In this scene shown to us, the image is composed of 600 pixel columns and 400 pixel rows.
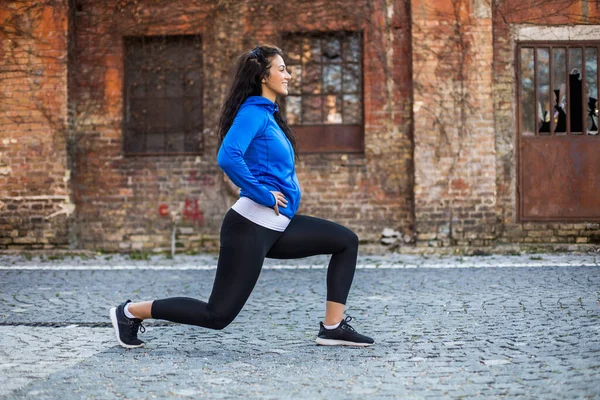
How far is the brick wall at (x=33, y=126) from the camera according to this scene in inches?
474

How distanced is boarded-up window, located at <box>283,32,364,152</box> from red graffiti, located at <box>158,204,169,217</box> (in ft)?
7.17

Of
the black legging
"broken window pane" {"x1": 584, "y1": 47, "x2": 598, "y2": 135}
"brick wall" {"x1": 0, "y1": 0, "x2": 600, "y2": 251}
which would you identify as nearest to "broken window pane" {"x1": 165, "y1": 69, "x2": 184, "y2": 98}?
"brick wall" {"x1": 0, "y1": 0, "x2": 600, "y2": 251}

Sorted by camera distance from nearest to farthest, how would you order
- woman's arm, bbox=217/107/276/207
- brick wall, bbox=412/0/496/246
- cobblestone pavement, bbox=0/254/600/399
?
cobblestone pavement, bbox=0/254/600/399 < woman's arm, bbox=217/107/276/207 < brick wall, bbox=412/0/496/246

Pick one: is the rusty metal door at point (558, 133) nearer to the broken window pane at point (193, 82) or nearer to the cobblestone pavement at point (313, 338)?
the cobblestone pavement at point (313, 338)

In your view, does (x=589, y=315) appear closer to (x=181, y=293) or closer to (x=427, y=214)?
(x=181, y=293)

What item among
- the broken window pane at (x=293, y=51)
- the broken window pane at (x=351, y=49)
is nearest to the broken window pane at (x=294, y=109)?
the broken window pane at (x=293, y=51)

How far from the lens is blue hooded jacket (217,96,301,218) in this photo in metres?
4.51

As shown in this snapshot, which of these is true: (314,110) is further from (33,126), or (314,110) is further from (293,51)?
(33,126)

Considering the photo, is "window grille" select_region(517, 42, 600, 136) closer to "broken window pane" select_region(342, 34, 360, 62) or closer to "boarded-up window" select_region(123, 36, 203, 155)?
"broken window pane" select_region(342, 34, 360, 62)

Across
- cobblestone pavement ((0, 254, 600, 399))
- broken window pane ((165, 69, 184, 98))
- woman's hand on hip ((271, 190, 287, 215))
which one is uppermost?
broken window pane ((165, 69, 184, 98))

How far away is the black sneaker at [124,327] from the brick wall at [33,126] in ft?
24.6

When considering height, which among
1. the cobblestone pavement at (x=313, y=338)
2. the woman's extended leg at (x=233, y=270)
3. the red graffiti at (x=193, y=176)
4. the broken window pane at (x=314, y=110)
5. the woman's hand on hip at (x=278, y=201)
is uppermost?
the broken window pane at (x=314, y=110)

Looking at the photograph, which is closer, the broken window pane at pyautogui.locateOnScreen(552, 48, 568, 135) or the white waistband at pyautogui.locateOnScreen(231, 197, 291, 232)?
the white waistband at pyautogui.locateOnScreen(231, 197, 291, 232)

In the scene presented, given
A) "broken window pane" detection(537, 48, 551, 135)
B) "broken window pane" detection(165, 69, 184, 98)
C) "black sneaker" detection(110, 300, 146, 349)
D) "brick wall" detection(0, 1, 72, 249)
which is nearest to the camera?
"black sneaker" detection(110, 300, 146, 349)
